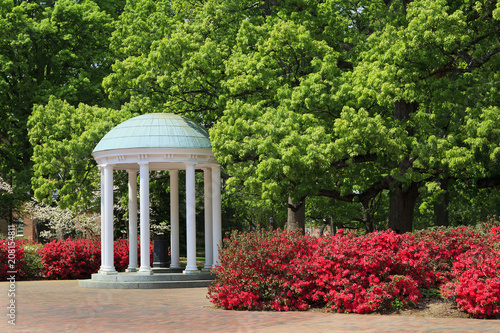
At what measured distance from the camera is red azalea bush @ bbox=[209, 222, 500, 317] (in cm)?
1344

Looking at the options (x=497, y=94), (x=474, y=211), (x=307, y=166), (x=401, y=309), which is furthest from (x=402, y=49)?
(x=474, y=211)

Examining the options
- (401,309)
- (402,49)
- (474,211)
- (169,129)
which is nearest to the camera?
(401,309)

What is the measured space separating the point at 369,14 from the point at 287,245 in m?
12.2

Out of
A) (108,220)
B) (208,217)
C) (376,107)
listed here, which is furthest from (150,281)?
(376,107)

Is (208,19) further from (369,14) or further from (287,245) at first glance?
(287,245)

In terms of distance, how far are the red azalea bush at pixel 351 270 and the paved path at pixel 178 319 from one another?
1.89ft

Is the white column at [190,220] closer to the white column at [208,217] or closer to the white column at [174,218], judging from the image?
the white column at [208,217]

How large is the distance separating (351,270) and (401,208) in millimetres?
10324

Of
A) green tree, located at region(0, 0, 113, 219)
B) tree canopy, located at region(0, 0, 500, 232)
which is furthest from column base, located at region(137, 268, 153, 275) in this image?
green tree, located at region(0, 0, 113, 219)

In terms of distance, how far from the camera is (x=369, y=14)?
79.8 feet

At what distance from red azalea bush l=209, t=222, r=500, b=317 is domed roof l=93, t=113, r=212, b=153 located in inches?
285

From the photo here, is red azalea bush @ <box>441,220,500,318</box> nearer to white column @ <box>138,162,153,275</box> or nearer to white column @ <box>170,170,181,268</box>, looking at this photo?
white column @ <box>138,162,153,275</box>

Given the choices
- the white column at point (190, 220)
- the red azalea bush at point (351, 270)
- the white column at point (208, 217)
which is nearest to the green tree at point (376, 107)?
the white column at point (190, 220)

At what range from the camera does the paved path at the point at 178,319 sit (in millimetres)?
11102
